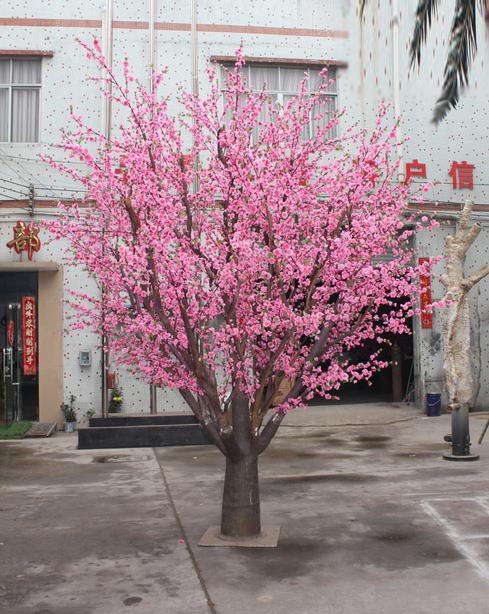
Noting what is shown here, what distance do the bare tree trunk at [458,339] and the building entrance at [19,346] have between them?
10123mm

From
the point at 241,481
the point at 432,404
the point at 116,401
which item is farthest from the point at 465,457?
the point at 116,401

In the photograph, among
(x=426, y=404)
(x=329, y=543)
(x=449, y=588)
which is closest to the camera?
(x=449, y=588)

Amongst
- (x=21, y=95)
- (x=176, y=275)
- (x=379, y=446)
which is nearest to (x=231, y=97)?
(x=176, y=275)

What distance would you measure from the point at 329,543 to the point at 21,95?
15.0 meters

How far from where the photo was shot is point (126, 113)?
58.5 ft

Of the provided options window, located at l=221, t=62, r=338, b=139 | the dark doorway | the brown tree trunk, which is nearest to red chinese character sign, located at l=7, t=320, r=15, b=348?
window, located at l=221, t=62, r=338, b=139

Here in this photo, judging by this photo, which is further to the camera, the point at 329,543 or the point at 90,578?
the point at 329,543

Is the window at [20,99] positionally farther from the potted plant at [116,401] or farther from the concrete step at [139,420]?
the concrete step at [139,420]

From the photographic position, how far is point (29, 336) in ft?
57.0

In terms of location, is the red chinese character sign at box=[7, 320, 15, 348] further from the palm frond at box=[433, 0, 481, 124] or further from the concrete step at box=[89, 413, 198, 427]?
the palm frond at box=[433, 0, 481, 124]

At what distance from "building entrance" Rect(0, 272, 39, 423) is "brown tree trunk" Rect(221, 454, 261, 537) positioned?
10954mm

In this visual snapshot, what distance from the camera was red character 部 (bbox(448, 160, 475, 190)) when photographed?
19.5m

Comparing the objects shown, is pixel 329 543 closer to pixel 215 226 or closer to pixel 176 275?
pixel 176 275

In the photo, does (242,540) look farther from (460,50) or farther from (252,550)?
(460,50)
